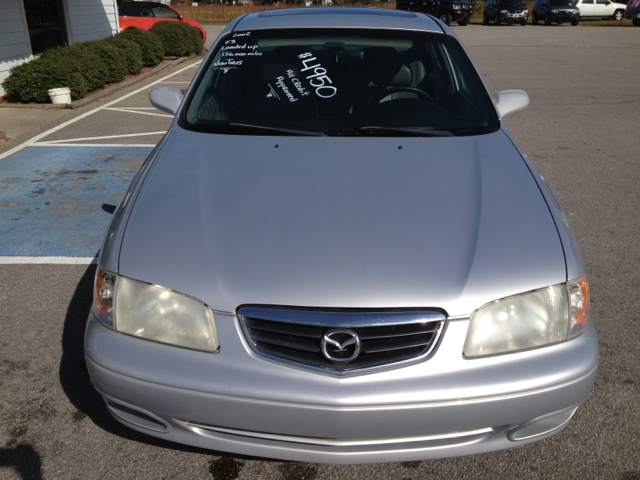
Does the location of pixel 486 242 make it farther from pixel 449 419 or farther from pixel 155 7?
pixel 155 7

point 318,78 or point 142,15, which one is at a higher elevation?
point 318,78

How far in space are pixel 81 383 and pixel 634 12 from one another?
119 feet

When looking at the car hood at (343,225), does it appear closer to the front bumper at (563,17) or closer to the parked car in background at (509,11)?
the parked car in background at (509,11)

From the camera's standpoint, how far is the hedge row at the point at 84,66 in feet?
31.8

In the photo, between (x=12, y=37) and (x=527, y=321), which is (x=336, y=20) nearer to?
(x=527, y=321)

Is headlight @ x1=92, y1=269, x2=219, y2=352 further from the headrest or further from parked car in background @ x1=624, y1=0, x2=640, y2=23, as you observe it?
parked car in background @ x1=624, y1=0, x2=640, y2=23

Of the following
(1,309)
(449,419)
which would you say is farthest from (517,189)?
(1,309)

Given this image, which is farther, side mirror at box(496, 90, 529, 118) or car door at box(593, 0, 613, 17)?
car door at box(593, 0, 613, 17)

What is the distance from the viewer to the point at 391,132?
2.96 metres

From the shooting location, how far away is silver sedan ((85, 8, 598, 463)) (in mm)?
1864

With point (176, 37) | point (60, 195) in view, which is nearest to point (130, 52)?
point (176, 37)

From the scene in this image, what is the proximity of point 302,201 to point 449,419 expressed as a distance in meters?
1.02

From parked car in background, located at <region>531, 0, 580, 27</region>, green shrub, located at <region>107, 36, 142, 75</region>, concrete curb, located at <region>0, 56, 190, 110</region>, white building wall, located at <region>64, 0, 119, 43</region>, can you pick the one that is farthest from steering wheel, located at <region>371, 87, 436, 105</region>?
parked car in background, located at <region>531, 0, 580, 27</region>

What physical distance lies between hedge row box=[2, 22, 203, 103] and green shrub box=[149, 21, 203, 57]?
651mm
